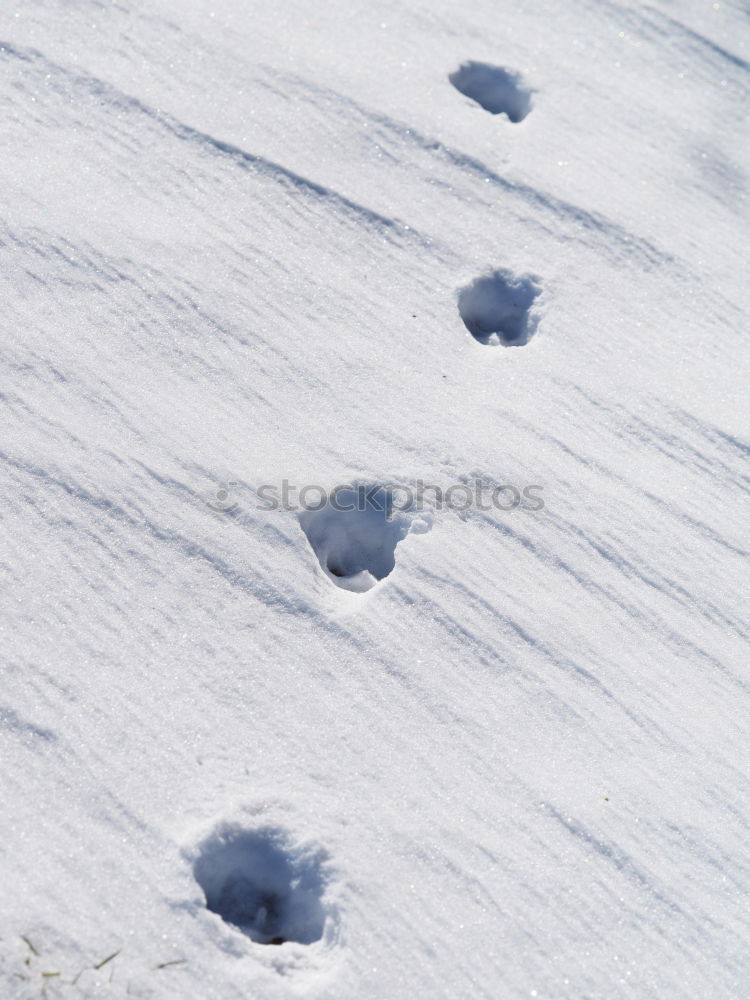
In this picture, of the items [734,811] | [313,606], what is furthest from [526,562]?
[734,811]

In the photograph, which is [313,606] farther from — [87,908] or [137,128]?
[137,128]

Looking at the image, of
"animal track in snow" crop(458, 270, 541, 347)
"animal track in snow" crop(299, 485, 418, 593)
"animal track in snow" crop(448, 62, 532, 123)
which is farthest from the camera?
"animal track in snow" crop(448, 62, 532, 123)

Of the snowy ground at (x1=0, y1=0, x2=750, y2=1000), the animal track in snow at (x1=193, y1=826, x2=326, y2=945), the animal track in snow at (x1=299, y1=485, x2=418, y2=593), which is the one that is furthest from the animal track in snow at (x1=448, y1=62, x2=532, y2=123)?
the animal track in snow at (x1=193, y1=826, x2=326, y2=945)

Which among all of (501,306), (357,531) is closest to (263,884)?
(357,531)

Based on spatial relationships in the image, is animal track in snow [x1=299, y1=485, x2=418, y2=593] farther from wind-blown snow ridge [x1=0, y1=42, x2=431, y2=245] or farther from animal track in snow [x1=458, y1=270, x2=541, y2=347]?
wind-blown snow ridge [x1=0, y1=42, x2=431, y2=245]

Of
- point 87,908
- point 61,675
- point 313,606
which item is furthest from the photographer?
point 313,606

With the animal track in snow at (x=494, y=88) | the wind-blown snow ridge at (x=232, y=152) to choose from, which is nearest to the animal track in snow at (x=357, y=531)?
the wind-blown snow ridge at (x=232, y=152)

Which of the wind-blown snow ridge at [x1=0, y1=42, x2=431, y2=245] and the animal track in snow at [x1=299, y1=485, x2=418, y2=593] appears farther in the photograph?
the wind-blown snow ridge at [x1=0, y1=42, x2=431, y2=245]
